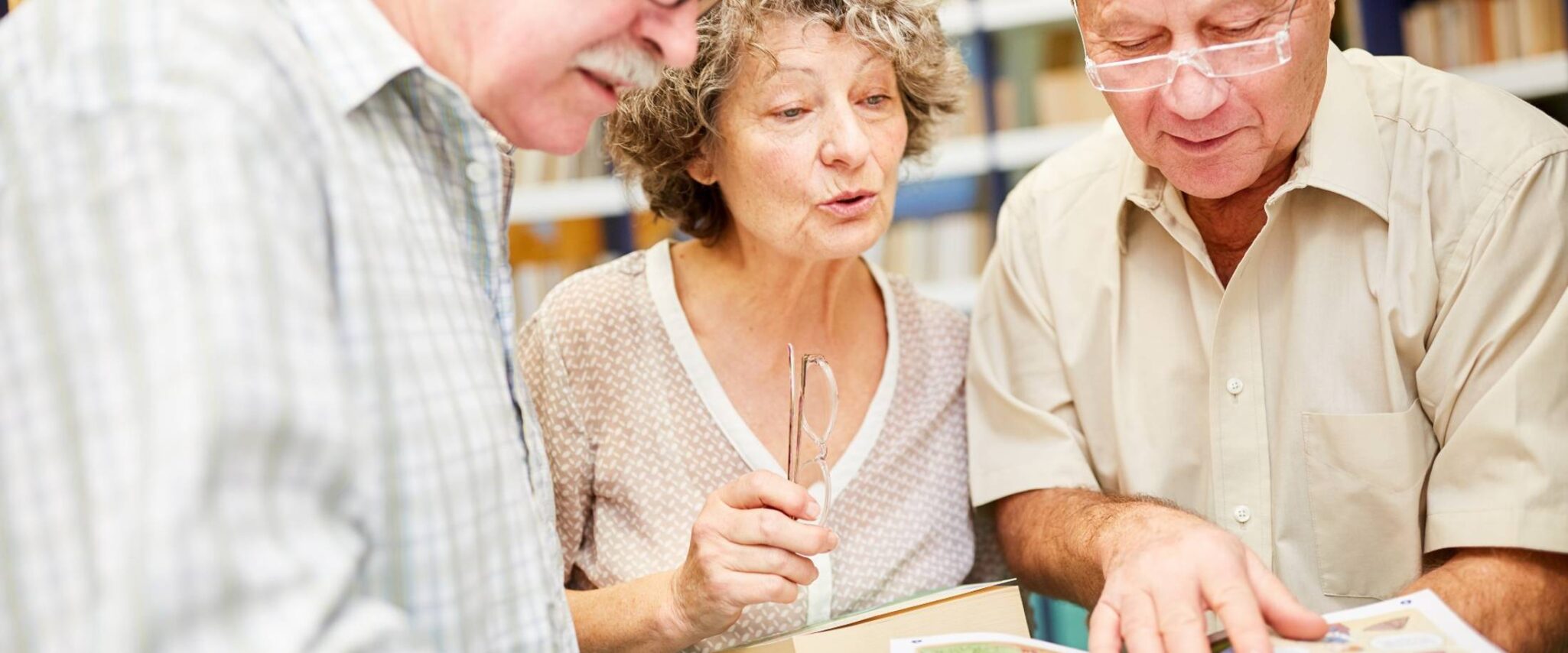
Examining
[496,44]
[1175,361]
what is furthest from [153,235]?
[1175,361]

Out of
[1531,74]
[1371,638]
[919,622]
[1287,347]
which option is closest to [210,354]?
[919,622]

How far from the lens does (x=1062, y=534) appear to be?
1591mm

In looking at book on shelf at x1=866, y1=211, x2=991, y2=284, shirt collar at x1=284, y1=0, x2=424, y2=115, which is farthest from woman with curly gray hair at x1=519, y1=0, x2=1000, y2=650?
book on shelf at x1=866, y1=211, x2=991, y2=284

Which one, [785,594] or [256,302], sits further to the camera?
[785,594]

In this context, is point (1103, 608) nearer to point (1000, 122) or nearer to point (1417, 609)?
point (1417, 609)

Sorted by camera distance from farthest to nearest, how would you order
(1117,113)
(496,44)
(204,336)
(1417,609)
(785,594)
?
1. (1117,113)
2. (785,594)
3. (1417,609)
4. (496,44)
5. (204,336)

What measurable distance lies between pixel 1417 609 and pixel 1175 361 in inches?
21.8

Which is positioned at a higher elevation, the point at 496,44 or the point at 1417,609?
the point at 496,44

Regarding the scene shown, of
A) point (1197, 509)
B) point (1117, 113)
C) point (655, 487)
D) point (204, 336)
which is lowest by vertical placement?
point (1197, 509)

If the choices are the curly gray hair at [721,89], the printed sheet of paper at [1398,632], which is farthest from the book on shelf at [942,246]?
the printed sheet of paper at [1398,632]

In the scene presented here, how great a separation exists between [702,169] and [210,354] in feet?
3.77

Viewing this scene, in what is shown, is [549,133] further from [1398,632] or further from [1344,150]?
[1344,150]

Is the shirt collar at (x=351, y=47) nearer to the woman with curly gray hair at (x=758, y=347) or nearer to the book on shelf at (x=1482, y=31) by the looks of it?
the woman with curly gray hair at (x=758, y=347)

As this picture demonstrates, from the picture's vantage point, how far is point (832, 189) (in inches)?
64.2
